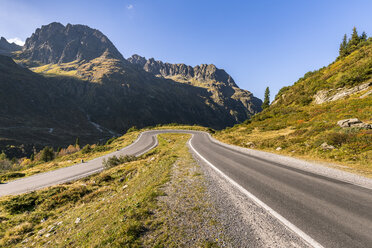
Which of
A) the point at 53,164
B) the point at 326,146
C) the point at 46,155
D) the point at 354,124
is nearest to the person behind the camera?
the point at 326,146

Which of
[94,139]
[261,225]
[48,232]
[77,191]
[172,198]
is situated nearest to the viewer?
[261,225]

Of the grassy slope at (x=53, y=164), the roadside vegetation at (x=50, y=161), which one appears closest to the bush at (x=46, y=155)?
the roadside vegetation at (x=50, y=161)

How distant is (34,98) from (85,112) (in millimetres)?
46931

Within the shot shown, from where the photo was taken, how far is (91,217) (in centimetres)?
653

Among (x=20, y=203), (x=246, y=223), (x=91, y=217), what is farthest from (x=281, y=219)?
(x=20, y=203)

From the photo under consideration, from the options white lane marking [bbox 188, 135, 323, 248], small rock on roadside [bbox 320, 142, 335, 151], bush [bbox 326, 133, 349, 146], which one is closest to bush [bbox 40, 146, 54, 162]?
white lane marking [bbox 188, 135, 323, 248]

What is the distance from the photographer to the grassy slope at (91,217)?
3846 millimetres

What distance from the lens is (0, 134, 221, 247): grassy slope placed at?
12.6ft

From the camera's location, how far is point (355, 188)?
6133 mm

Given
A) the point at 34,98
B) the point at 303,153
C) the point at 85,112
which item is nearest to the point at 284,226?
the point at 303,153

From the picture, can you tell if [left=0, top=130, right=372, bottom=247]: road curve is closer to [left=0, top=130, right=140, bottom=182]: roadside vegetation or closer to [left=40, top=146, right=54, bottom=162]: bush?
[left=0, top=130, right=140, bottom=182]: roadside vegetation

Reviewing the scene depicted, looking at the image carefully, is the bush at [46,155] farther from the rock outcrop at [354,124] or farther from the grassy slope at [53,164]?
the rock outcrop at [354,124]

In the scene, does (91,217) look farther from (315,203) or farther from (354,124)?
(354,124)

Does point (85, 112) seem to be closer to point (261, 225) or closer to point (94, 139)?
point (94, 139)
